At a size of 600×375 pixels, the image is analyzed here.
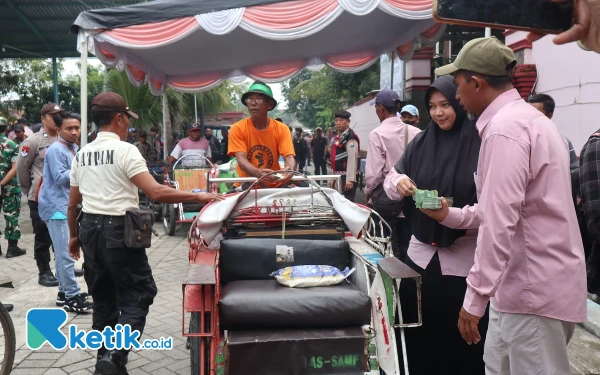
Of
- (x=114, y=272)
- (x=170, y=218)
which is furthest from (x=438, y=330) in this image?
(x=170, y=218)

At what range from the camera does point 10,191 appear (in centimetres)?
694

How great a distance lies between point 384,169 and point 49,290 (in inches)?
149

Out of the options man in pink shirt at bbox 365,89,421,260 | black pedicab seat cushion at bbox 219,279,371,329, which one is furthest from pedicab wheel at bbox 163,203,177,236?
black pedicab seat cushion at bbox 219,279,371,329

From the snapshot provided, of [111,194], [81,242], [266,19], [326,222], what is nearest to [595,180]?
[326,222]

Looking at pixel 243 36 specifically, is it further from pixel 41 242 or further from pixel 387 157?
pixel 41 242

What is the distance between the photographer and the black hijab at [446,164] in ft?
9.10

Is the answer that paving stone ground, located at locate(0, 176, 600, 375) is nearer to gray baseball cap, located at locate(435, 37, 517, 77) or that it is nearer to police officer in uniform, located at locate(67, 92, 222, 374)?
police officer in uniform, located at locate(67, 92, 222, 374)

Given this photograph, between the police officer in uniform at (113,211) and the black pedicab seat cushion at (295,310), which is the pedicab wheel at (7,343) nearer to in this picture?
the police officer in uniform at (113,211)

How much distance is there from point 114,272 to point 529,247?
99.7 inches

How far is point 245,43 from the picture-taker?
25.5 ft

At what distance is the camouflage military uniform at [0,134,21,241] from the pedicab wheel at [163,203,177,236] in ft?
6.97

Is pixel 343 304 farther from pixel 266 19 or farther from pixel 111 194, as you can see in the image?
pixel 266 19

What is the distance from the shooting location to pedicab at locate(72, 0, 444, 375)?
8.90ft

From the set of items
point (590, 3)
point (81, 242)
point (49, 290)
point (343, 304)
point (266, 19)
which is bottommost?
point (49, 290)
